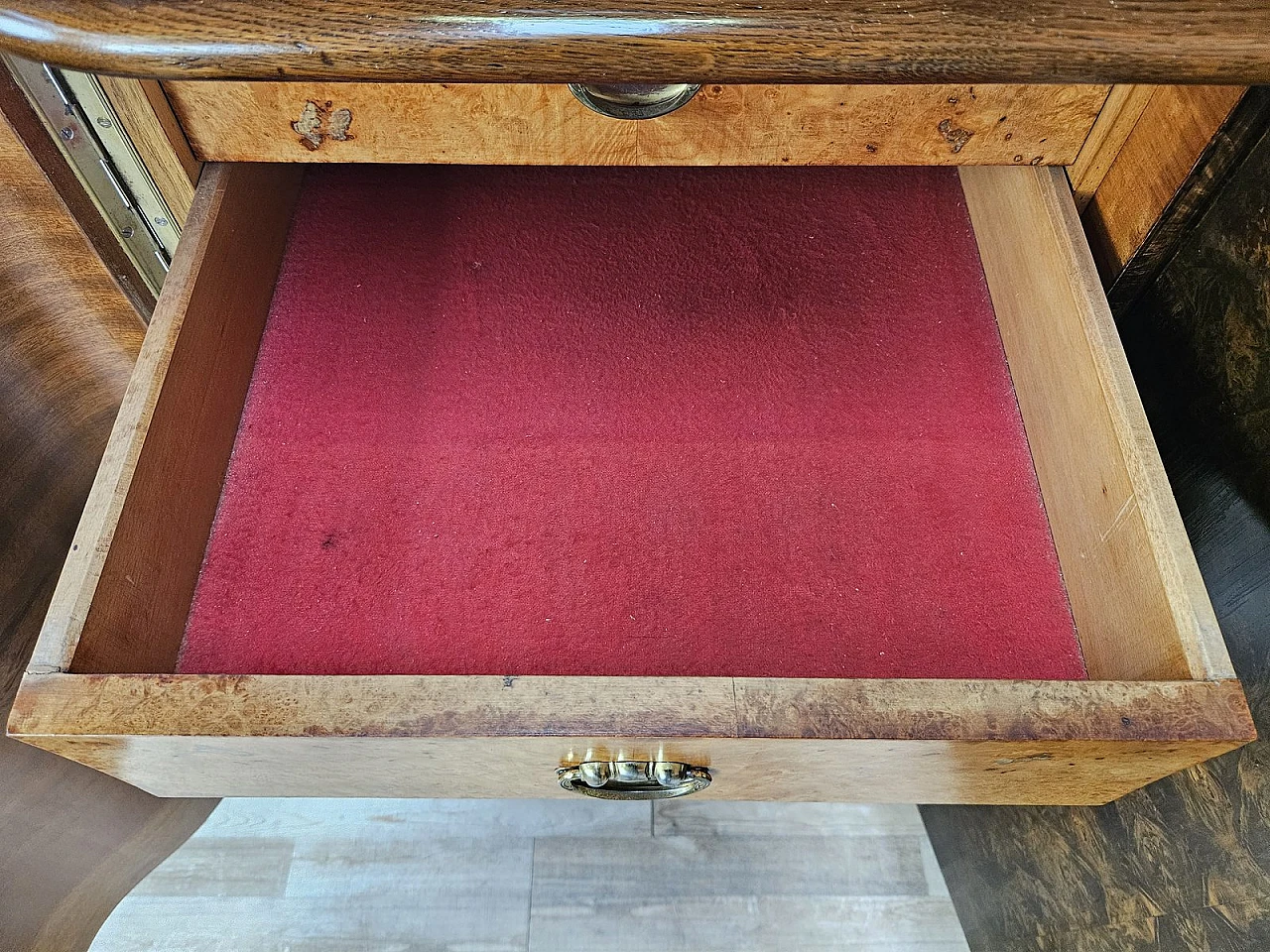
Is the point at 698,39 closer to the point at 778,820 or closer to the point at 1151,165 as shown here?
the point at 1151,165

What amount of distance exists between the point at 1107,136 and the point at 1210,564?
269mm

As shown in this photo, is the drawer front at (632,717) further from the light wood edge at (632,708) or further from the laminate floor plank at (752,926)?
the laminate floor plank at (752,926)

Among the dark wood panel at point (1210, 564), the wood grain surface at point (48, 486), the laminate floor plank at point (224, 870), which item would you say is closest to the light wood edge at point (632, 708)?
the dark wood panel at point (1210, 564)

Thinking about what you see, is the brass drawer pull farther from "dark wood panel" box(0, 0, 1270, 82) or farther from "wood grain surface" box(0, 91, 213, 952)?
"wood grain surface" box(0, 91, 213, 952)

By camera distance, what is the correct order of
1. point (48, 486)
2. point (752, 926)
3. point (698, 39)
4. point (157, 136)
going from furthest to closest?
point (752, 926) → point (48, 486) → point (157, 136) → point (698, 39)

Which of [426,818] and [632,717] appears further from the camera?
[426,818]

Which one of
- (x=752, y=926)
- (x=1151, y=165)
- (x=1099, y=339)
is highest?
(x=1151, y=165)

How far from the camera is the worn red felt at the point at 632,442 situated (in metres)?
0.54

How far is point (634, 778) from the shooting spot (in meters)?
0.47

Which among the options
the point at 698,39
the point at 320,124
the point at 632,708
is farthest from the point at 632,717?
the point at 320,124

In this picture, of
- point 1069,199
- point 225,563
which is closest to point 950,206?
point 1069,199

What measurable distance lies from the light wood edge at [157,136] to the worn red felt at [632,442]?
0.10 metres

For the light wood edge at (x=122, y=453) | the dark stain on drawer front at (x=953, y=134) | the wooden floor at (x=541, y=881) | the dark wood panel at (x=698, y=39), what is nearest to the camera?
the dark wood panel at (x=698, y=39)

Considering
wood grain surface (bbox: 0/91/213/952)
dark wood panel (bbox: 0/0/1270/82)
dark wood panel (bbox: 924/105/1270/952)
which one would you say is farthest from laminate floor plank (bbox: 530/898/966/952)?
dark wood panel (bbox: 0/0/1270/82)
